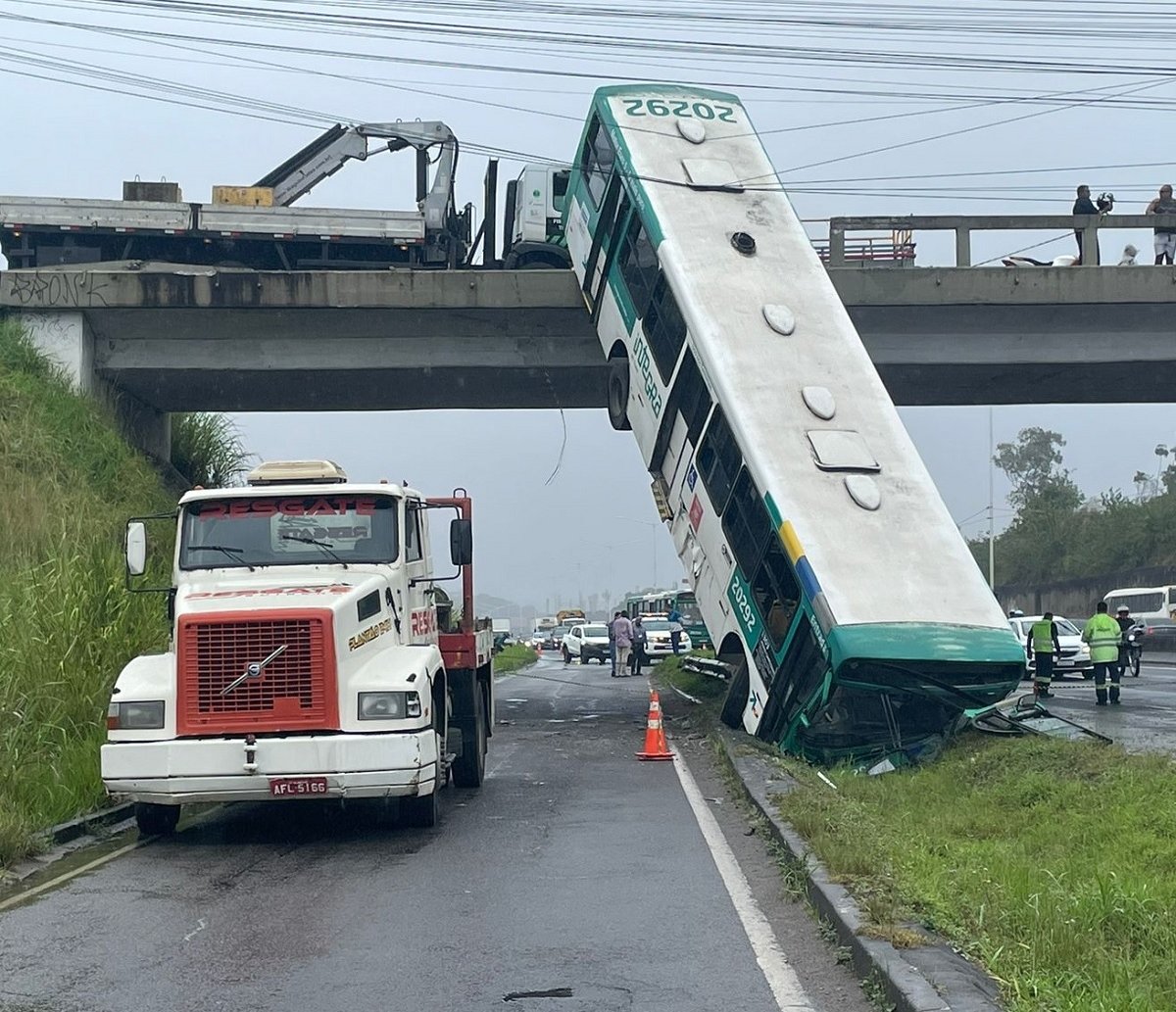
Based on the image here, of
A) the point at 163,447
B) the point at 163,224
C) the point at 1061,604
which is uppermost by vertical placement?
the point at 163,224

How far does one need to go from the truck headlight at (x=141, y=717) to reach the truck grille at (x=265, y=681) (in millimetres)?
164

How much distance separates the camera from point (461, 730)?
13.9 m

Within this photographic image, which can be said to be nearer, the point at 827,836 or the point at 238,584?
the point at 827,836

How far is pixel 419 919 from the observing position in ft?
27.0

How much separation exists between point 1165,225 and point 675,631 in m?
28.0

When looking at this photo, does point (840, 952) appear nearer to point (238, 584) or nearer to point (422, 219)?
point (238, 584)

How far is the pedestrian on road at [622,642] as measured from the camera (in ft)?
138

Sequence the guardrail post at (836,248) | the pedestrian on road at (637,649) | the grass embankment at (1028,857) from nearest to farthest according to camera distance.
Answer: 1. the grass embankment at (1028,857)
2. the guardrail post at (836,248)
3. the pedestrian on road at (637,649)

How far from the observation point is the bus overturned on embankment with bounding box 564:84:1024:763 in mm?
14070

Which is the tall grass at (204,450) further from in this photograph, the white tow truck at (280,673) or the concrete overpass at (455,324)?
the white tow truck at (280,673)

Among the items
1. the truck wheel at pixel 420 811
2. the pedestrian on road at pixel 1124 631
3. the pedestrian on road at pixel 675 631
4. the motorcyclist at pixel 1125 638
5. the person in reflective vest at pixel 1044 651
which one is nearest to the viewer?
the truck wheel at pixel 420 811

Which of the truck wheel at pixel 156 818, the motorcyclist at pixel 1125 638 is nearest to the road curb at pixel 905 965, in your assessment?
the truck wheel at pixel 156 818

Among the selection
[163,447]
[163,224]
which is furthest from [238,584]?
[163,447]

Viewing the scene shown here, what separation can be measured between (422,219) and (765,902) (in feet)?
72.9
